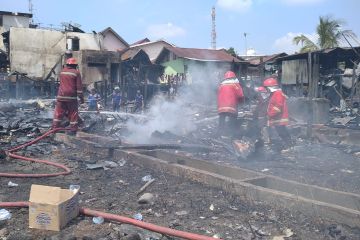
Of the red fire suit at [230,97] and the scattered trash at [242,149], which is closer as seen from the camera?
the scattered trash at [242,149]

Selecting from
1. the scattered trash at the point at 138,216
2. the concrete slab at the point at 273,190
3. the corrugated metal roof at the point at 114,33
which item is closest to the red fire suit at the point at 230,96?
the concrete slab at the point at 273,190

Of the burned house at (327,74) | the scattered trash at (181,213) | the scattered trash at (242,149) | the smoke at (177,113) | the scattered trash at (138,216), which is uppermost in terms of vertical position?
the burned house at (327,74)

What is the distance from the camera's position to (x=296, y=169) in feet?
21.8

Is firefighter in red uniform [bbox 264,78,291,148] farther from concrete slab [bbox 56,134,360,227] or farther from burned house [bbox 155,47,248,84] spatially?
burned house [bbox 155,47,248,84]

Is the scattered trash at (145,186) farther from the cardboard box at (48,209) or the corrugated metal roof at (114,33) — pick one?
the corrugated metal roof at (114,33)

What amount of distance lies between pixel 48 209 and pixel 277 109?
241 inches

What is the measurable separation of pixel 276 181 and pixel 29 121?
8068mm

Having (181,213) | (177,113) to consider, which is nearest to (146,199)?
(181,213)

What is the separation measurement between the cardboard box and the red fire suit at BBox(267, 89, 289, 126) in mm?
5859

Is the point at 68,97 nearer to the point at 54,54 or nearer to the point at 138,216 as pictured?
the point at 138,216

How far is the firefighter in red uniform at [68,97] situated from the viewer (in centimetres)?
905

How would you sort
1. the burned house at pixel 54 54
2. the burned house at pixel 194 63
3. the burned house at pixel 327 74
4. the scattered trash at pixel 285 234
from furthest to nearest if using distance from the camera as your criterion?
the burned house at pixel 54 54, the burned house at pixel 194 63, the burned house at pixel 327 74, the scattered trash at pixel 285 234

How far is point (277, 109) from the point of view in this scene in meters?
8.66

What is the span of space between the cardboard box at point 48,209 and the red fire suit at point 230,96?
6.05 metres
